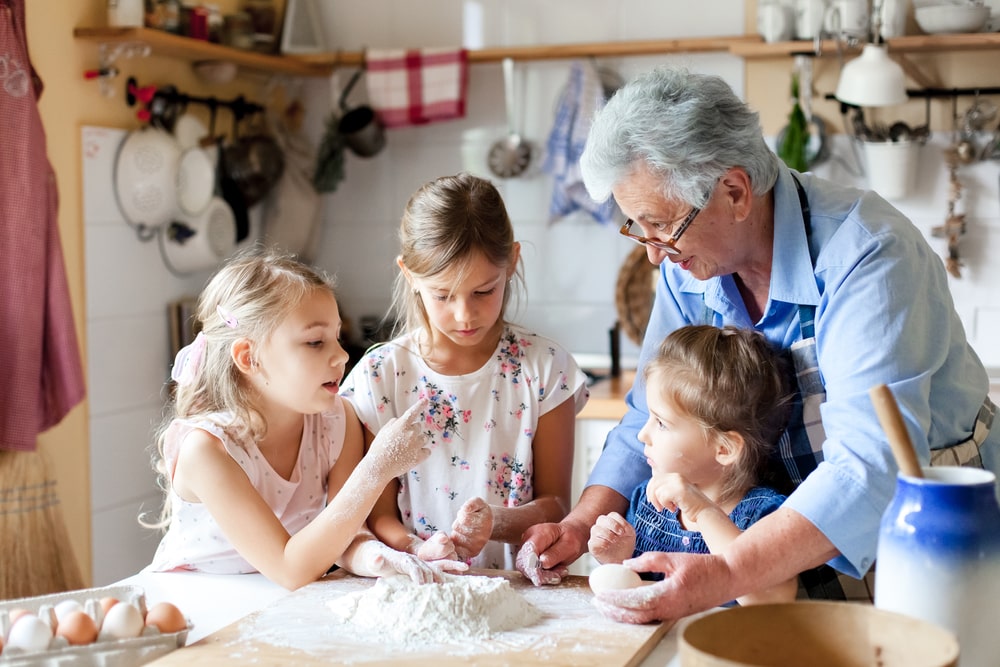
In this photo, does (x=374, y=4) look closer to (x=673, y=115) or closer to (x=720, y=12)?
(x=720, y=12)

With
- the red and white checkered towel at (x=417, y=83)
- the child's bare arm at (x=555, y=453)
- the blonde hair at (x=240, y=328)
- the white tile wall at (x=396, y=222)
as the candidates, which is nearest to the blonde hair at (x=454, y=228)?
the blonde hair at (x=240, y=328)

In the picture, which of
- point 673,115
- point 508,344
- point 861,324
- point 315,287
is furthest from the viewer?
point 508,344

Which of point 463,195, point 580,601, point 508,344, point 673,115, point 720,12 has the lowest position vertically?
point 580,601

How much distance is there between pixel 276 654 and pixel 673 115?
783 millimetres

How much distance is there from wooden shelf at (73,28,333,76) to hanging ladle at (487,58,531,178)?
22.2 inches

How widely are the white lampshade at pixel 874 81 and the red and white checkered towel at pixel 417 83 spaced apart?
1.07 metres

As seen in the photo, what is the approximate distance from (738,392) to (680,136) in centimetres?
34

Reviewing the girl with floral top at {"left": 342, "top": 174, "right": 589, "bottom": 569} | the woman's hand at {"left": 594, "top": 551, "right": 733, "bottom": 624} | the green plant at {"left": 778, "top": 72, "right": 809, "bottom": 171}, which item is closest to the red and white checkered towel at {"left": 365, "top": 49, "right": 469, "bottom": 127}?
the green plant at {"left": 778, "top": 72, "right": 809, "bottom": 171}

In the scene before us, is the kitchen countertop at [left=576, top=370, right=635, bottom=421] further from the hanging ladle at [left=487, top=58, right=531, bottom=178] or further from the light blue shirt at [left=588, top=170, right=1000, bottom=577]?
the light blue shirt at [left=588, top=170, right=1000, bottom=577]


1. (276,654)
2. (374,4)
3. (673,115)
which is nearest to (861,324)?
(673,115)

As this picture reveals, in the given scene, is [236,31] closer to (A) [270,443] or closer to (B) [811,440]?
(A) [270,443]

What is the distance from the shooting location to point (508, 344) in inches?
70.2

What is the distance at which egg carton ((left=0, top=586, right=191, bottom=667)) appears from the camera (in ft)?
3.69

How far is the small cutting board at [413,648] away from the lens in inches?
44.9
